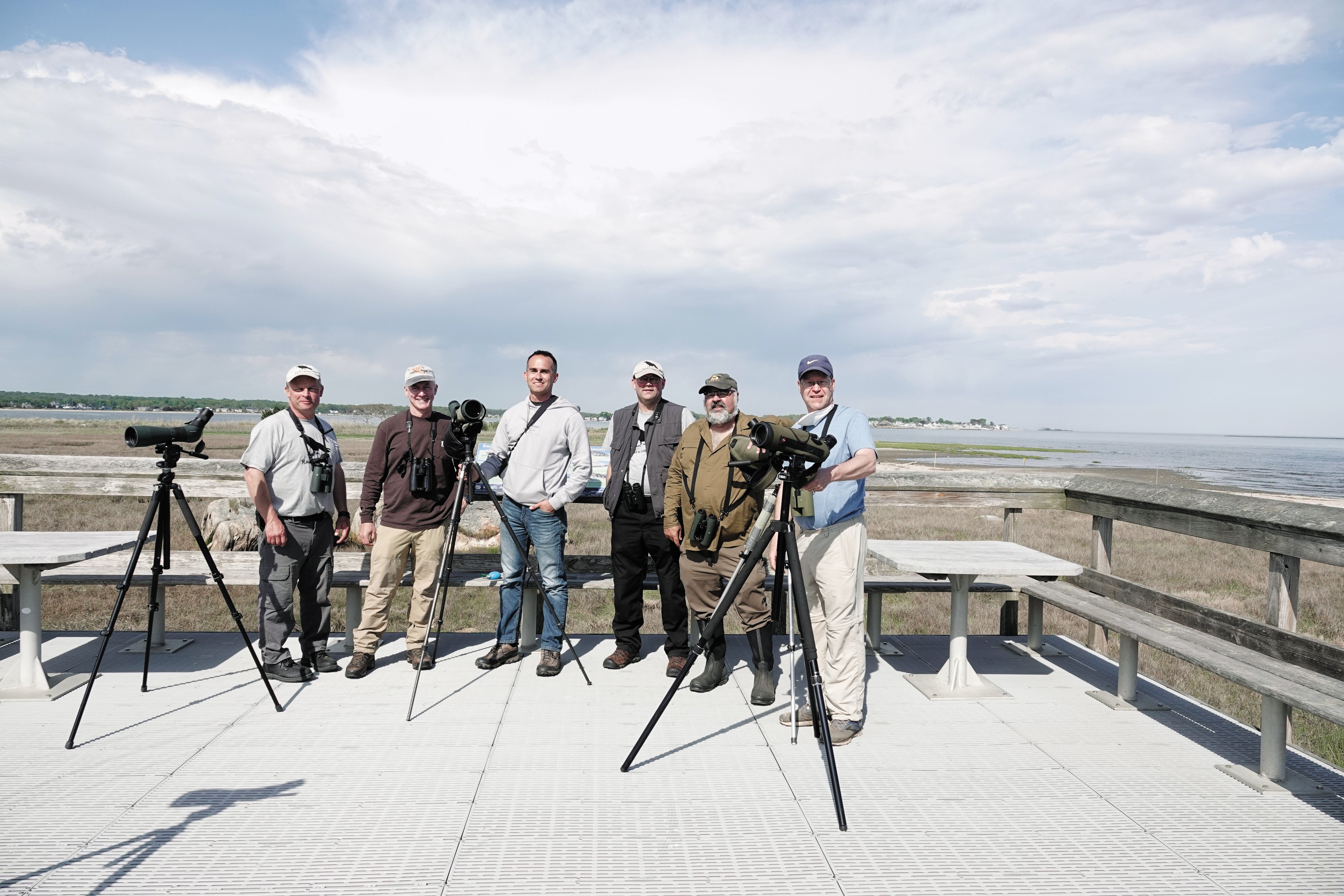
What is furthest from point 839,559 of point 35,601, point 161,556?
point 35,601

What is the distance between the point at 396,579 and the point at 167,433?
1.42 m

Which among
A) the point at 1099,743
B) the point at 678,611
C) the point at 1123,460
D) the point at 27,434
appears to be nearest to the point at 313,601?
the point at 678,611

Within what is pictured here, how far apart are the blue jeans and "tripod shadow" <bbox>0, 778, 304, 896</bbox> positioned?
1.65 metres

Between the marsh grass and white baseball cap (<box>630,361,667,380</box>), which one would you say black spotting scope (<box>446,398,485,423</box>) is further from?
the marsh grass

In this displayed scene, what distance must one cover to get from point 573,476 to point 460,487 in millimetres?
664

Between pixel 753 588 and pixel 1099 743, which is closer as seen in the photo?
pixel 1099 743

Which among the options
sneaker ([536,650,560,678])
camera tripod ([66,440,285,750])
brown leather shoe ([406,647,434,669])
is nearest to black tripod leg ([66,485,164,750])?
camera tripod ([66,440,285,750])

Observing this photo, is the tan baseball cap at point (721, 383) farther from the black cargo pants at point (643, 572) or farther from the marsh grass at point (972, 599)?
the marsh grass at point (972, 599)

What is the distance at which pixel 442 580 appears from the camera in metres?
4.16

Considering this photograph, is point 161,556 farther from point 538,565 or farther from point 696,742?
point 696,742

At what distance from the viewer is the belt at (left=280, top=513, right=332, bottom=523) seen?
13.8 feet

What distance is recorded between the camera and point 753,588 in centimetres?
404

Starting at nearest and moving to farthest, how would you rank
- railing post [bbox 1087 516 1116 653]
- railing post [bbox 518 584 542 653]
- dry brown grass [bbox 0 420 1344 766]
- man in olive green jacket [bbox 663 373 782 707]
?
1. man in olive green jacket [bbox 663 373 782 707]
2. railing post [bbox 1087 516 1116 653]
3. railing post [bbox 518 584 542 653]
4. dry brown grass [bbox 0 420 1344 766]

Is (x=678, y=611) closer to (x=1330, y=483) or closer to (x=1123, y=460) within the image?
(x=1330, y=483)
